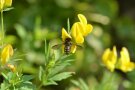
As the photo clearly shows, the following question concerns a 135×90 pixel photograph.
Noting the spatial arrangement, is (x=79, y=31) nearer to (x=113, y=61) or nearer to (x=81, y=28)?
(x=81, y=28)

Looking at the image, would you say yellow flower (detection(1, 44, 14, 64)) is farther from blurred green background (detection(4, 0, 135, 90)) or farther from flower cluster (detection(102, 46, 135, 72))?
blurred green background (detection(4, 0, 135, 90))

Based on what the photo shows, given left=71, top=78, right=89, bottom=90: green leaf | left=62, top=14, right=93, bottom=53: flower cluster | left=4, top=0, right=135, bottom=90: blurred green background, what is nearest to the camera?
left=62, top=14, right=93, bottom=53: flower cluster

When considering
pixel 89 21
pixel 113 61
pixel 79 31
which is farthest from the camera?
pixel 89 21

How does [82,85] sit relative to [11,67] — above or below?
below

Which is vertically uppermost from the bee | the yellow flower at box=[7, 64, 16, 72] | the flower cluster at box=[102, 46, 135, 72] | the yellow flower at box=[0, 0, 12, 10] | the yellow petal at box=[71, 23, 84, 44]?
the yellow flower at box=[0, 0, 12, 10]

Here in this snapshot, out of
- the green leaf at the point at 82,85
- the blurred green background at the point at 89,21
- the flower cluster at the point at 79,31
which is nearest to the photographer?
the flower cluster at the point at 79,31

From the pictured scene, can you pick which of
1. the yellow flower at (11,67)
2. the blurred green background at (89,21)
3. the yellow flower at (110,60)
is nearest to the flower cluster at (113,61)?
the yellow flower at (110,60)

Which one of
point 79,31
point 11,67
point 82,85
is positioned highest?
point 79,31

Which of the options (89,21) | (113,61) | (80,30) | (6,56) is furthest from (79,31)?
(89,21)

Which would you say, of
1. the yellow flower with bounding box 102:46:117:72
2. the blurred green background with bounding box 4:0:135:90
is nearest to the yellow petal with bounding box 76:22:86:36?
the yellow flower with bounding box 102:46:117:72

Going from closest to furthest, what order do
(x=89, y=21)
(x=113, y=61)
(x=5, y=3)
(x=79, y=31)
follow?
(x=79, y=31)
(x=5, y=3)
(x=113, y=61)
(x=89, y=21)

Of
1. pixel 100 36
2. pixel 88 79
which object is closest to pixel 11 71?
pixel 88 79

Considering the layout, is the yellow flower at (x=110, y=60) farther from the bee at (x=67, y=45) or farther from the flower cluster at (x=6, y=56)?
the flower cluster at (x=6, y=56)
